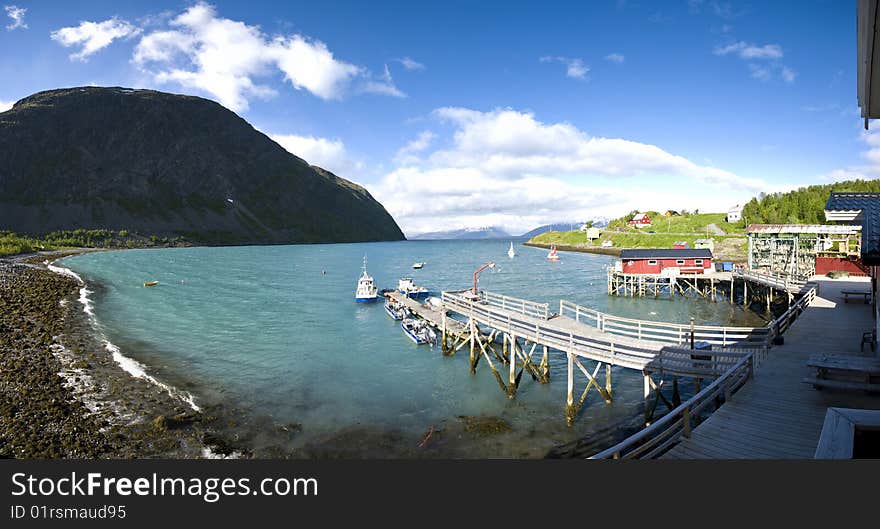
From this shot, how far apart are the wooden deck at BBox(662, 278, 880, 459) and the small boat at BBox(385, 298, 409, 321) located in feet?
87.9

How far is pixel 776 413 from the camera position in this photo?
1088 cm

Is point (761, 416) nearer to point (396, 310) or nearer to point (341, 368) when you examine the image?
point (341, 368)

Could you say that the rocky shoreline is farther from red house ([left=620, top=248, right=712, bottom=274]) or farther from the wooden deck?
red house ([left=620, top=248, right=712, bottom=274])

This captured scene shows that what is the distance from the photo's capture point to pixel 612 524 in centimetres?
545

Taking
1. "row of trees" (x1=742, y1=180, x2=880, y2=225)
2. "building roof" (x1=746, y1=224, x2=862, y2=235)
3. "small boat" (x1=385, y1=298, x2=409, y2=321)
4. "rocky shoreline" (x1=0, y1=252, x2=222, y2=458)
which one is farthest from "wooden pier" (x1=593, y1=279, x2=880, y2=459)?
"row of trees" (x1=742, y1=180, x2=880, y2=225)

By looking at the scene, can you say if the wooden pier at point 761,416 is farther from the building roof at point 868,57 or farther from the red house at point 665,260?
the red house at point 665,260

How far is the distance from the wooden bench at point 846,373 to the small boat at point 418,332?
21.7 metres

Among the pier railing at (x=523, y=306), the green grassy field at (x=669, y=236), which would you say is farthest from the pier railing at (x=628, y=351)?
the green grassy field at (x=669, y=236)

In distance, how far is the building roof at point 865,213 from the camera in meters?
12.0

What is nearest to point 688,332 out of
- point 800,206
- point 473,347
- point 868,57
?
point 473,347

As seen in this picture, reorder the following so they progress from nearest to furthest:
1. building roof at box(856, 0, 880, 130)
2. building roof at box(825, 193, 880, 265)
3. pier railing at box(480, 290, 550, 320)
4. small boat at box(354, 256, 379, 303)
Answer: building roof at box(856, 0, 880, 130) < building roof at box(825, 193, 880, 265) < pier railing at box(480, 290, 550, 320) < small boat at box(354, 256, 379, 303)

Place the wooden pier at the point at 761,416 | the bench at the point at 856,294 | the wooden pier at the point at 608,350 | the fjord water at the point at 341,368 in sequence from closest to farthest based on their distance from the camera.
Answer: the wooden pier at the point at 761,416
the wooden pier at the point at 608,350
the fjord water at the point at 341,368
the bench at the point at 856,294

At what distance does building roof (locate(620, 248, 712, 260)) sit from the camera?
52062mm

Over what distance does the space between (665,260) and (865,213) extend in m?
43.0
